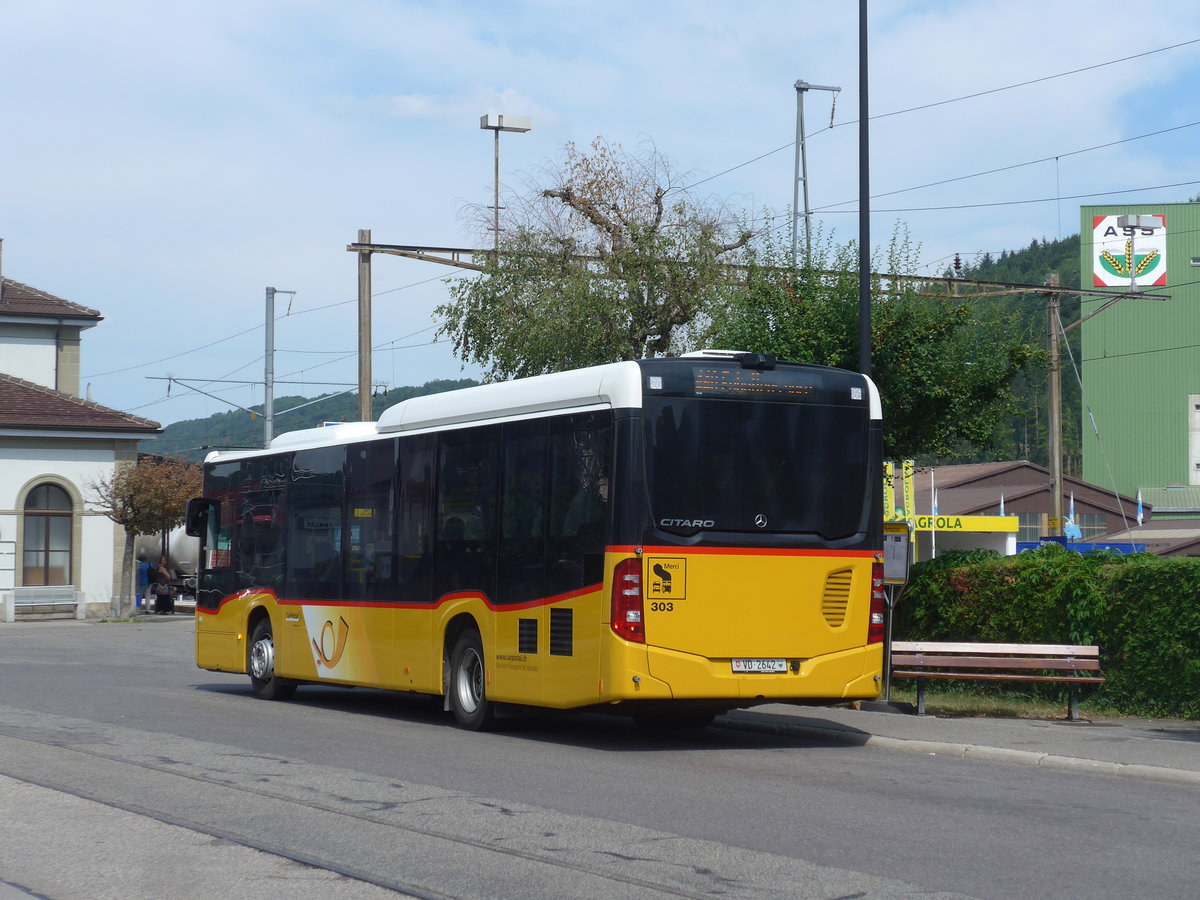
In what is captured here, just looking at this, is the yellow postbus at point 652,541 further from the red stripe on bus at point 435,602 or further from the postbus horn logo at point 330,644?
the postbus horn logo at point 330,644

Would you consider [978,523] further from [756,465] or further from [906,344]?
[756,465]

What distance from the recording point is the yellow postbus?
12.9 meters

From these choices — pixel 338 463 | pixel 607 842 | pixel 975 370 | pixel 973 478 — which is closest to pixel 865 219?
pixel 975 370

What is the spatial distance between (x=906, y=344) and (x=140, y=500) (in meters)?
30.4

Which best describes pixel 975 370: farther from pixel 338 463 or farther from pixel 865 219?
pixel 338 463

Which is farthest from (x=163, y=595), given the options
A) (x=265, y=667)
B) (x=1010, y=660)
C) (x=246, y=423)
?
(x=246, y=423)

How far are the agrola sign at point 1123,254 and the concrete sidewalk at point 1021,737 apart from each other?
54.2m

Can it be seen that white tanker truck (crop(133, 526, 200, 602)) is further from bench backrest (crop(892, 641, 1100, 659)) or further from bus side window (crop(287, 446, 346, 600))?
bench backrest (crop(892, 641, 1100, 659))

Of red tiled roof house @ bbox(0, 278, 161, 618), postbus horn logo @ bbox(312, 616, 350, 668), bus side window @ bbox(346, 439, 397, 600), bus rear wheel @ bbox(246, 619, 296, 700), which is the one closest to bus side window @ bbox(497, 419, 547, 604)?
bus side window @ bbox(346, 439, 397, 600)

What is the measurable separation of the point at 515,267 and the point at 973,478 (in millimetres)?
47228

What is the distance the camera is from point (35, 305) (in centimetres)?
5544

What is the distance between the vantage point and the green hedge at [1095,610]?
51.8 ft

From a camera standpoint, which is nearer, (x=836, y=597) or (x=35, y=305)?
(x=836, y=597)

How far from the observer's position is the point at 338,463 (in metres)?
17.8
